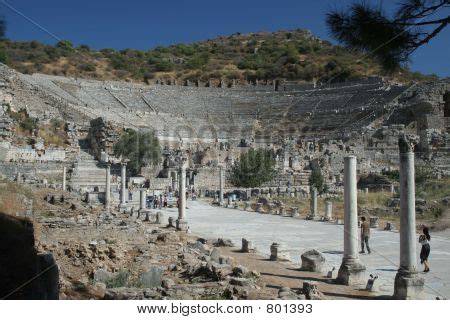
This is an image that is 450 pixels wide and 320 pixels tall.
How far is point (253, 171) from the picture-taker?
127 ft

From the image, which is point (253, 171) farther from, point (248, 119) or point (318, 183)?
point (248, 119)

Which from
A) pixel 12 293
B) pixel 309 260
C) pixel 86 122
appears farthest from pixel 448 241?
pixel 86 122

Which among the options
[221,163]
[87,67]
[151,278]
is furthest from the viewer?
[87,67]

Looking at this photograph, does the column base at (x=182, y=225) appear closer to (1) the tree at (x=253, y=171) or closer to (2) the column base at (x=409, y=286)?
(2) the column base at (x=409, y=286)

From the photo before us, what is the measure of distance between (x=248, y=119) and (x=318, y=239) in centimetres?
5084

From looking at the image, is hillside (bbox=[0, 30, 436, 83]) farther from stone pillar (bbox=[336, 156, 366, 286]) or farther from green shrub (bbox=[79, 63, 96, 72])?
stone pillar (bbox=[336, 156, 366, 286])

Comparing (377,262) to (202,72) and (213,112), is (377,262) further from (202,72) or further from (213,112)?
(202,72)

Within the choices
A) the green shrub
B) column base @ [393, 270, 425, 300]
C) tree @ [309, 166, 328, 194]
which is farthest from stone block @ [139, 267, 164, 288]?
the green shrub

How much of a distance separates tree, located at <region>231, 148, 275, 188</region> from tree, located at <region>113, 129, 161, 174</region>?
320 inches

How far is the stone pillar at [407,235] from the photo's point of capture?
755cm

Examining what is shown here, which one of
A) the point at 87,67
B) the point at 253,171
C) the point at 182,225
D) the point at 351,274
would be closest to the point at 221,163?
the point at 253,171

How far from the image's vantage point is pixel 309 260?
33.7 feet

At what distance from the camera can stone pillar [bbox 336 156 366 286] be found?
9.02 m
